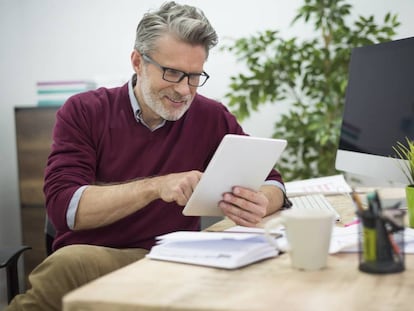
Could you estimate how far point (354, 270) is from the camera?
993 mm

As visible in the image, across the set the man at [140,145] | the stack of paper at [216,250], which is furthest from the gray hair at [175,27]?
the stack of paper at [216,250]

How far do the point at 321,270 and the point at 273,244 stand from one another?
12 cm

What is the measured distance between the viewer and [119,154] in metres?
1.82

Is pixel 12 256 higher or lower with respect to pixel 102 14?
lower

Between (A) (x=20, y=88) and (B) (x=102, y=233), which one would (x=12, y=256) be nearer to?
(B) (x=102, y=233)

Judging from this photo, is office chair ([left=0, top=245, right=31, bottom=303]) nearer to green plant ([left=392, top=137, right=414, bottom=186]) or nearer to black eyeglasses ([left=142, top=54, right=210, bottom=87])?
black eyeglasses ([left=142, top=54, right=210, bottom=87])

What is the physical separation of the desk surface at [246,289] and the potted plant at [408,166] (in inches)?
12.8

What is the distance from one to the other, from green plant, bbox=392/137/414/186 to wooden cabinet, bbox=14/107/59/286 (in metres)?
2.26

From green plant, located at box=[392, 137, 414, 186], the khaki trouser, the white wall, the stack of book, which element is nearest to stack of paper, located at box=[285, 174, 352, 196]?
green plant, located at box=[392, 137, 414, 186]

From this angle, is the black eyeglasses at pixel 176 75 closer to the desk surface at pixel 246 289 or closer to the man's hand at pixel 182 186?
the man's hand at pixel 182 186

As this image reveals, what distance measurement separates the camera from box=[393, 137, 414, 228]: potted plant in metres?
1.36

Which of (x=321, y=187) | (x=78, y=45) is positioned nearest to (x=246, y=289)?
(x=321, y=187)

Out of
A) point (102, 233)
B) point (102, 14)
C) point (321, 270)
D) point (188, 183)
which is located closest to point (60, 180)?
point (102, 233)

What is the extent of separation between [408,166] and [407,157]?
0.02 metres
